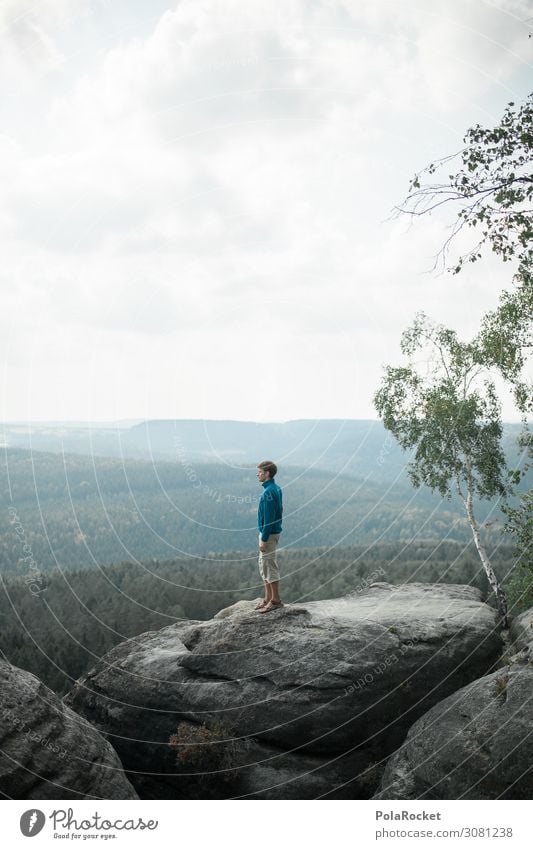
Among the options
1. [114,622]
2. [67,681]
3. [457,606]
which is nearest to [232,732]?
[457,606]

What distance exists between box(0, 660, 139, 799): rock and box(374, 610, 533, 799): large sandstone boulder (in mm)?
7343

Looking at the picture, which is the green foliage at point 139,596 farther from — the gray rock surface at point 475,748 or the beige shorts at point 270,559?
the beige shorts at point 270,559

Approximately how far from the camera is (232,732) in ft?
59.5

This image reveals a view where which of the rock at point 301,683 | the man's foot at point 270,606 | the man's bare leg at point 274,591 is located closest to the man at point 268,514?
the man's bare leg at point 274,591

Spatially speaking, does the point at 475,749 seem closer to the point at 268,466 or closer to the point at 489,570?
the point at 268,466

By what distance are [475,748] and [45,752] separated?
10.5m

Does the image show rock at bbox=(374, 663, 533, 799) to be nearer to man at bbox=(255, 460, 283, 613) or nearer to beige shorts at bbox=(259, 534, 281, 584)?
beige shorts at bbox=(259, 534, 281, 584)

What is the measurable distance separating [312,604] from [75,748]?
32.6 ft

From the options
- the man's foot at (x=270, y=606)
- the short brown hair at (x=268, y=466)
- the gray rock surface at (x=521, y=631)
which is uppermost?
the short brown hair at (x=268, y=466)

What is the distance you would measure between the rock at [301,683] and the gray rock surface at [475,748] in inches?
63.1

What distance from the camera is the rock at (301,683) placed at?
58.1 ft

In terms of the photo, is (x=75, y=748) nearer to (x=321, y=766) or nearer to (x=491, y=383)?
(x=321, y=766)
